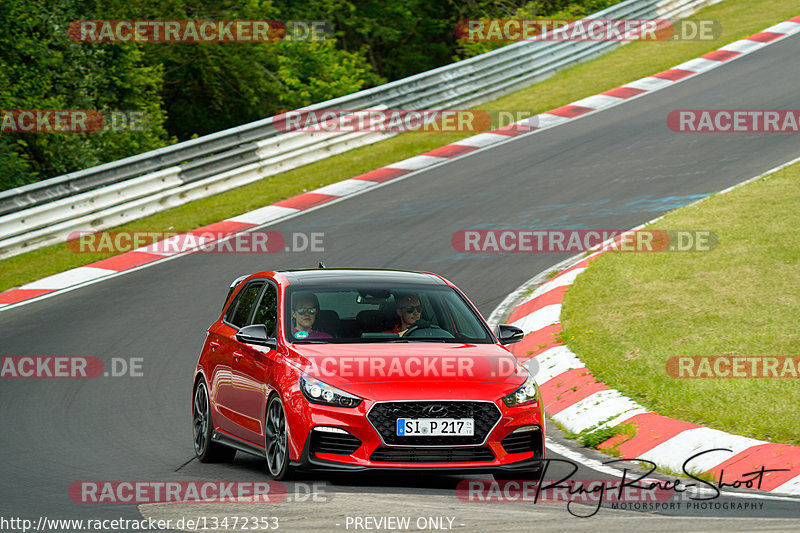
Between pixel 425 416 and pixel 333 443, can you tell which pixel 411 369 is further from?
pixel 333 443

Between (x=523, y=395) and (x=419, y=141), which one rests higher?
(x=523, y=395)

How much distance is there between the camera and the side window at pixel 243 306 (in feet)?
30.4

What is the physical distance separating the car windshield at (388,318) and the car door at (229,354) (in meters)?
0.67

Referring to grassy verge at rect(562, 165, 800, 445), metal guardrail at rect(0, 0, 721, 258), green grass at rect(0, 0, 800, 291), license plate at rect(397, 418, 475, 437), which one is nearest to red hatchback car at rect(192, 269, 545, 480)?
license plate at rect(397, 418, 475, 437)

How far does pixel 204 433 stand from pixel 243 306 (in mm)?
1092

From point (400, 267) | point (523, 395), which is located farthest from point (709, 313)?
point (400, 267)

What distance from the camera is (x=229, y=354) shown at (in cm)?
897

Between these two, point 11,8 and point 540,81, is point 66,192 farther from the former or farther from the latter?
point 540,81

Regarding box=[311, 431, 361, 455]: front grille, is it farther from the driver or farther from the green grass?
the green grass

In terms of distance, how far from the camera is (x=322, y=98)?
30719mm

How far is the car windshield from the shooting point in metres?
8.34

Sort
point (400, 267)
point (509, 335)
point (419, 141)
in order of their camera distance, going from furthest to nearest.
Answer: point (419, 141) → point (400, 267) → point (509, 335)

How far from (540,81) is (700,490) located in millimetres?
21037

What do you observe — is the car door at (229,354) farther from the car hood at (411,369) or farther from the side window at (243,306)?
the car hood at (411,369)
